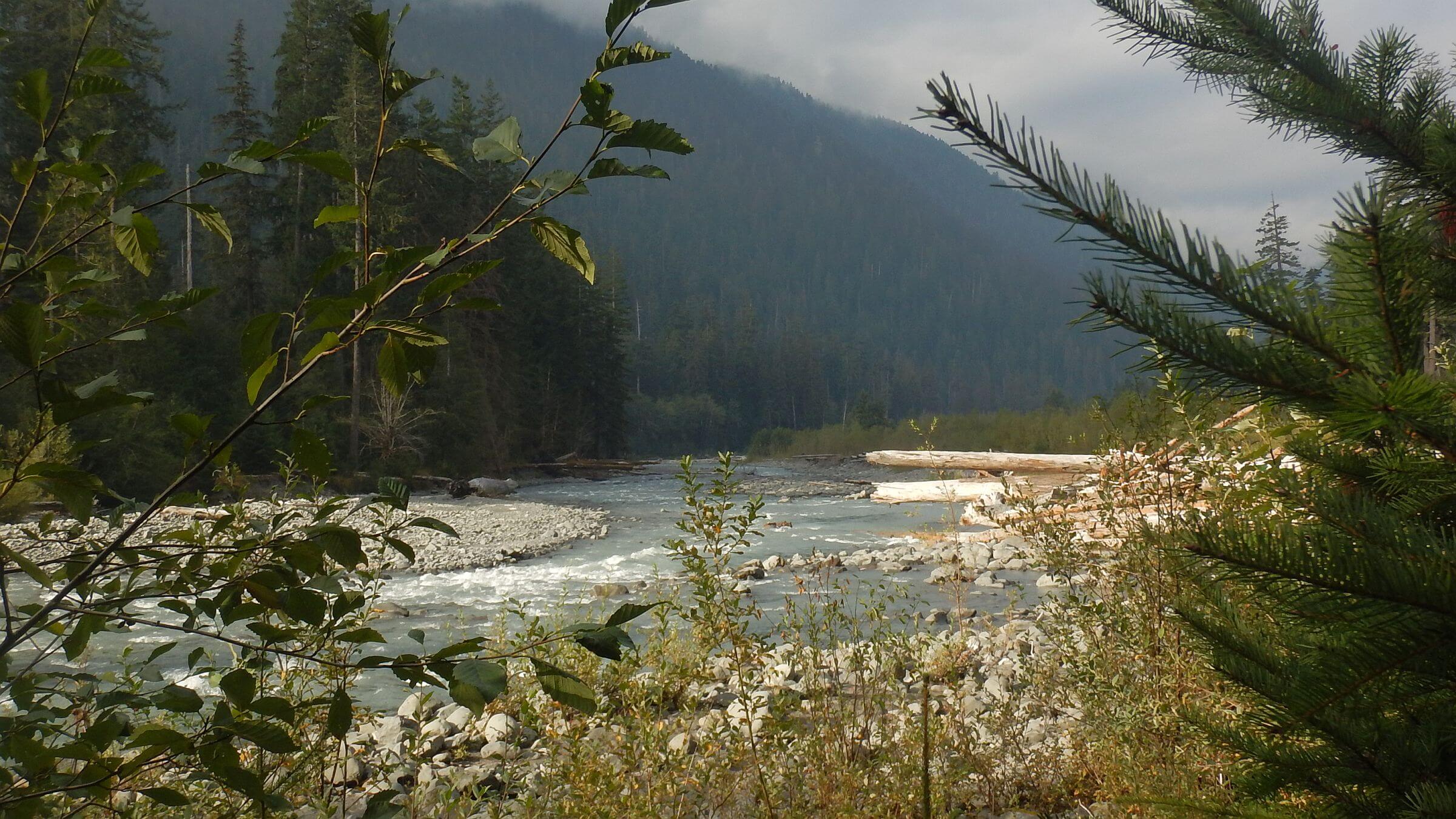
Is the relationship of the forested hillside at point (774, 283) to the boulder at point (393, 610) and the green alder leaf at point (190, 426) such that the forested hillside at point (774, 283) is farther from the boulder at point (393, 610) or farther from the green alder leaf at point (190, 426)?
the green alder leaf at point (190, 426)

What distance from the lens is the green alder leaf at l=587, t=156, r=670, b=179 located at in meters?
0.86

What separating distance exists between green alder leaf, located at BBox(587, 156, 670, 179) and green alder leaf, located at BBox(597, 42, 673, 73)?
3.5 inches

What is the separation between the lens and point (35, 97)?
965 mm

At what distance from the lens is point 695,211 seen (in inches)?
6048

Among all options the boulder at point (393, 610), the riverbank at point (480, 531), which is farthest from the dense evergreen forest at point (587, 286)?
the boulder at point (393, 610)

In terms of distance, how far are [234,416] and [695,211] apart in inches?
5510

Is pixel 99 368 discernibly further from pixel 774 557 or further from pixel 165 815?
pixel 165 815

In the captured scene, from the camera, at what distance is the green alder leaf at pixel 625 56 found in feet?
2.76

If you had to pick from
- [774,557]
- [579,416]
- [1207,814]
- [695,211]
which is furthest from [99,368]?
[695,211]

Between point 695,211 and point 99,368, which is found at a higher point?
point 695,211

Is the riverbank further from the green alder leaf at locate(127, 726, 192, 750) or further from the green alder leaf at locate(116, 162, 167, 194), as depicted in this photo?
the green alder leaf at locate(127, 726, 192, 750)

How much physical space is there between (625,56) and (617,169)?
114 millimetres

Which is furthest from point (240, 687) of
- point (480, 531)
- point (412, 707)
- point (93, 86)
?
point (480, 531)

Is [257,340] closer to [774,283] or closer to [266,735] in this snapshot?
[266,735]
